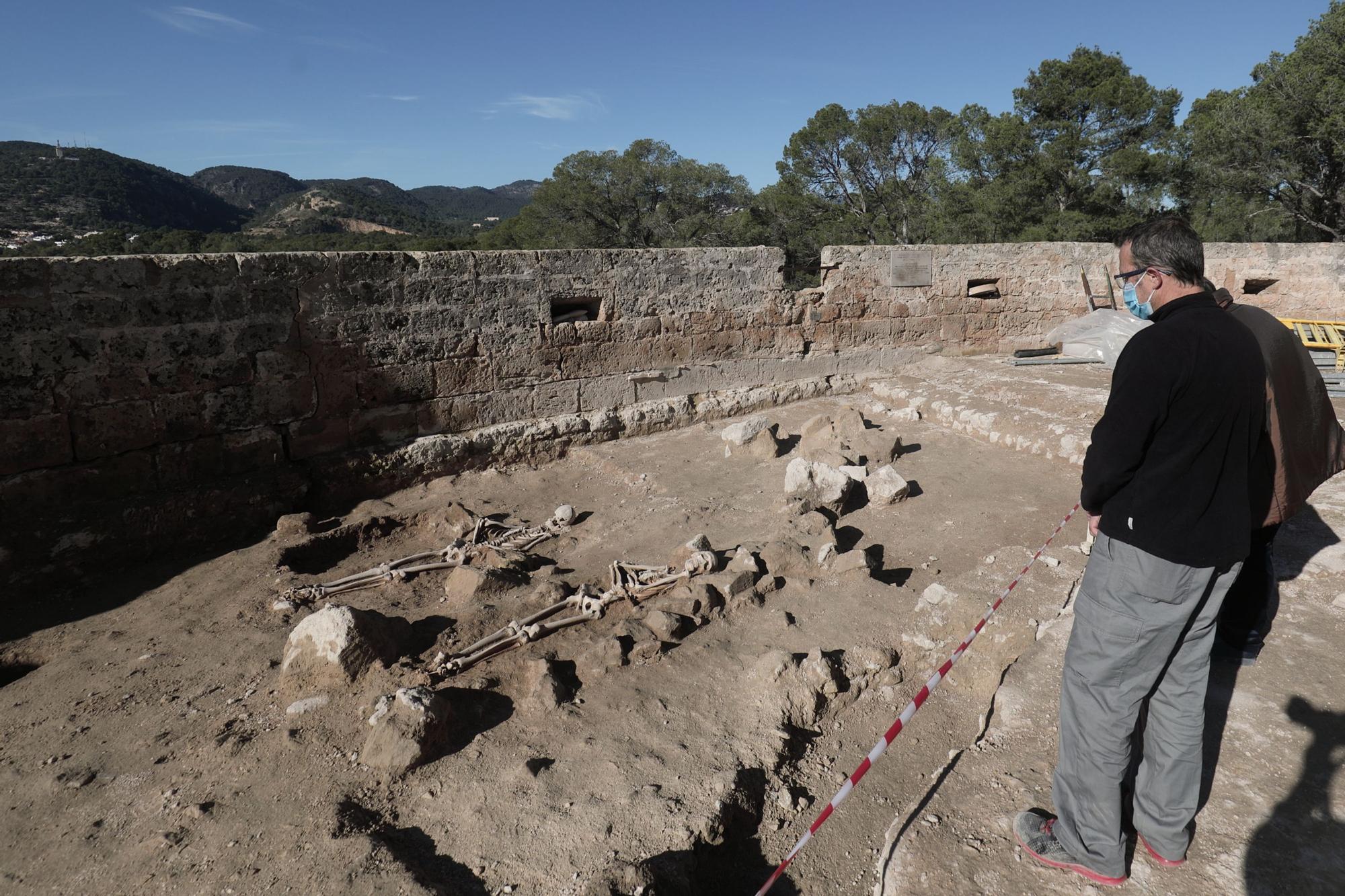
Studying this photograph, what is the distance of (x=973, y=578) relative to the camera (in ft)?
11.7

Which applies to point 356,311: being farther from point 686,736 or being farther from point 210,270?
point 686,736

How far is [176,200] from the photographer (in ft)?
129

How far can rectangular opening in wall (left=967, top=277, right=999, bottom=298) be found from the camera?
855 centimetres

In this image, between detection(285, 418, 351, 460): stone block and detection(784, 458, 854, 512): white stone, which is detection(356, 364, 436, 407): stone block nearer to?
detection(285, 418, 351, 460): stone block

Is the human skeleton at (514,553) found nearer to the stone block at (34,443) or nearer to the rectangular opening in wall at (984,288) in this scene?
the stone block at (34,443)

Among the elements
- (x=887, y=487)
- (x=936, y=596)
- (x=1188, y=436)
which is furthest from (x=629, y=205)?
(x=1188, y=436)

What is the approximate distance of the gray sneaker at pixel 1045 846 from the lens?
1.91 metres

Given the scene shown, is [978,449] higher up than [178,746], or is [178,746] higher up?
A: [978,449]

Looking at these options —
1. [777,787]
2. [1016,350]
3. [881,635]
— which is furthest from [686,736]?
[1016,350]

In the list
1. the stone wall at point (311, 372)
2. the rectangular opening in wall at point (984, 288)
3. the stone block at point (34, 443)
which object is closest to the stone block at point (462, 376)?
the stone wall at point (311, 372)

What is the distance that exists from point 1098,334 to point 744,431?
15.1 ft

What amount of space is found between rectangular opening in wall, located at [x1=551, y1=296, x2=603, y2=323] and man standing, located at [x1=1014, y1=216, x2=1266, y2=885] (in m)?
4.60

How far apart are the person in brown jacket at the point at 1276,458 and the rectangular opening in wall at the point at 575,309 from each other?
448cm

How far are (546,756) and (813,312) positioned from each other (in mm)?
5917
